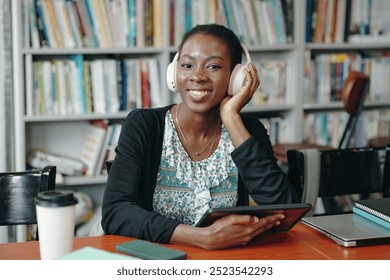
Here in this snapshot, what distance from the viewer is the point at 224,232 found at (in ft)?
4.47

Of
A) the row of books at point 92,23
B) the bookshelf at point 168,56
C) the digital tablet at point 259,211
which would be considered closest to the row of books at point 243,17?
the bookshelf at point 168,56

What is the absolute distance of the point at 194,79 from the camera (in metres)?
1.77

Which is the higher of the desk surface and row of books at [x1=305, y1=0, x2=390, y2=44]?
row of books at [x1=305, y1=0, x2=390, y2=44]

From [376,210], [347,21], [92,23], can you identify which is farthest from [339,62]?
[376,210]

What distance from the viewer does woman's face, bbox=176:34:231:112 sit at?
1786mm

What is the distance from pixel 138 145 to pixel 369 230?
2.14 ft

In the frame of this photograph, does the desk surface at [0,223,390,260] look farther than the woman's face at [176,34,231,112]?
No

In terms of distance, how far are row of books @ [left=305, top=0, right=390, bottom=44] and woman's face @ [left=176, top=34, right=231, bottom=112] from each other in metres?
1.73

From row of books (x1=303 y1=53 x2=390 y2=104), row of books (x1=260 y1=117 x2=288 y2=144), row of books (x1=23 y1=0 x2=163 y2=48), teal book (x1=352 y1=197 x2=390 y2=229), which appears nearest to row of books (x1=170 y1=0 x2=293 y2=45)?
row of books (x1=23 y1=0 x2=163 y2=48)

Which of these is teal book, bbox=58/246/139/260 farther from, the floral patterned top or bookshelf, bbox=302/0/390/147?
bookshelf, bbox=302/0/390/147

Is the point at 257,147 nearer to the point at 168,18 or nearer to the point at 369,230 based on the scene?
the point at 369,230

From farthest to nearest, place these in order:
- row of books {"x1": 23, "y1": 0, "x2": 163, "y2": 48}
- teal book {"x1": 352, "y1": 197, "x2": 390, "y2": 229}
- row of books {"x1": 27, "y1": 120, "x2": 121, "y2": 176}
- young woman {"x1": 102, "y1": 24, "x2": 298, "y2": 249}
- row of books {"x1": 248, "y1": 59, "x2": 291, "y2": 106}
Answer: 1. row of books {"x1": 248, "y1": 59, "x2": 291, "y2": 106}
2. row of books {"x1": 27, "y1": 120, "x2": 121, "y2": 176}
3. row of books {"x1": 23, "y1": 0, "x2": 163, "y2": 48}
4. young woman {"x1": 102, "y1": 24, "x2": 298, "y2": 249}
5. teal book {"x1": 352, "y1": 197, "x2": 390, "y2": 229}
